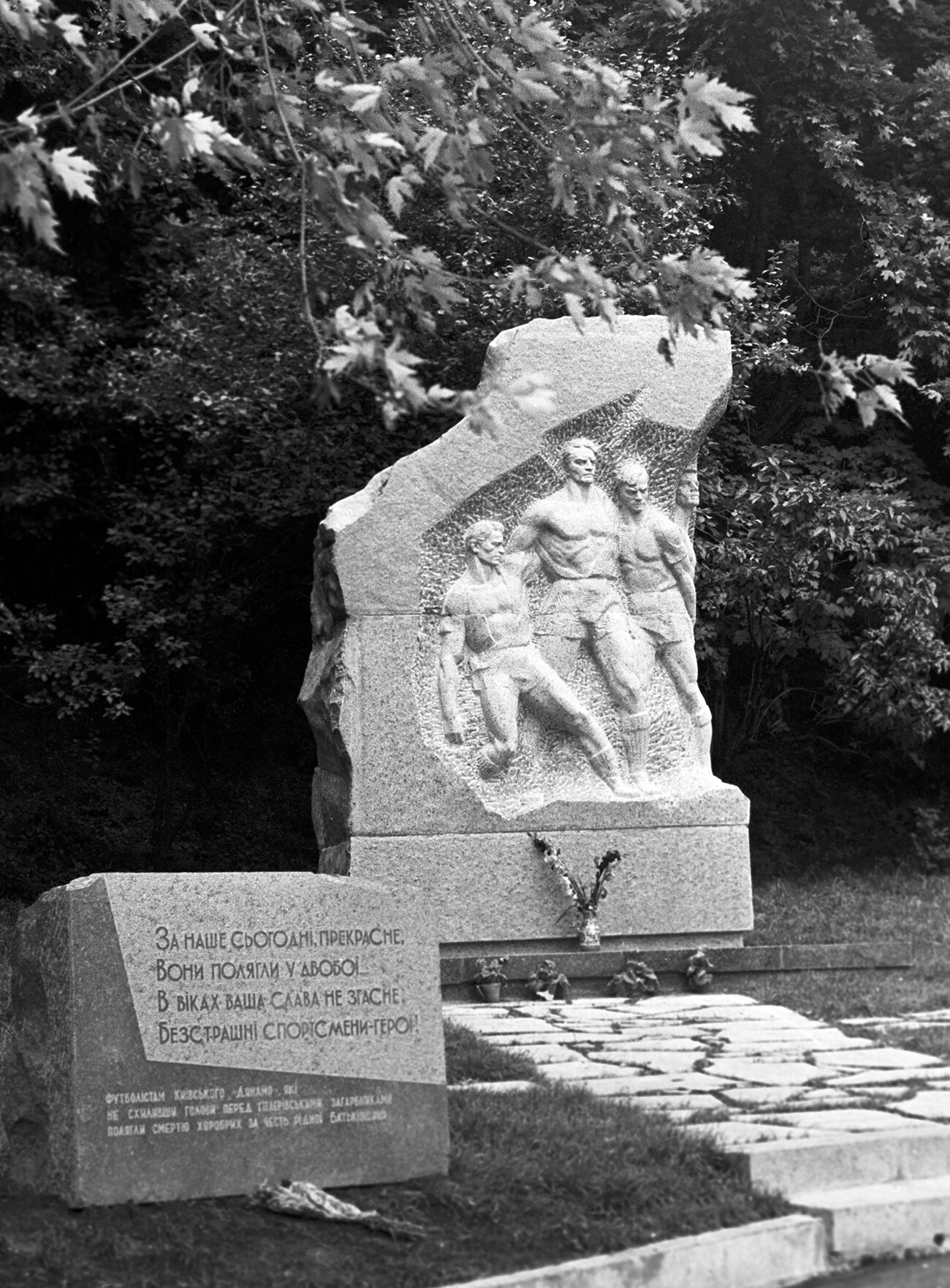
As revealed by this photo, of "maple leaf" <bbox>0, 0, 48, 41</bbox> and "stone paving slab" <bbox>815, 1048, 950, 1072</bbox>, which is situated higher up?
"maple leaf" <bbox>0, 0, 48, 41</bbox>

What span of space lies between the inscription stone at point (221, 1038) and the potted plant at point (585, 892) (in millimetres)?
4619

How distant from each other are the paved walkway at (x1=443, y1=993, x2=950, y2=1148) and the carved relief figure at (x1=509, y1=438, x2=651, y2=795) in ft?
6.49

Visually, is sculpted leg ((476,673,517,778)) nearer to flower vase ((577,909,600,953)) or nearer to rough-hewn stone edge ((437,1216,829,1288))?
flower vase ((577,909,600,953))

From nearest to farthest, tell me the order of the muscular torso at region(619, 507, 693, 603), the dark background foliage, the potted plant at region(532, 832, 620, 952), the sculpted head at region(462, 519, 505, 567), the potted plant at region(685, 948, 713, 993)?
1. the potted plant at region(685, 948, 713, 993)
2. the potted plant at region(532, 832, 620, 952)
3. the sculpted head at region(462, 519, 505, 567)
4. the muscular torso at region(619, 507, 693, 603)
5. the dark background foliage

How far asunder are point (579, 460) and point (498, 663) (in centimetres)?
124

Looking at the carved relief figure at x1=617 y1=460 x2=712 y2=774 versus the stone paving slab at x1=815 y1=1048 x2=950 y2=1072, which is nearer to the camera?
the stone paving slab at x1=815 y1=1048 x2=950 y2=1072

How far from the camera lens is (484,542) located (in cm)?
995

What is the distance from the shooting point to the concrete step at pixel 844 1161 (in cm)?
471

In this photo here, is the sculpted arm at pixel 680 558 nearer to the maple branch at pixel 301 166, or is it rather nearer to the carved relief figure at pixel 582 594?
the carved relief figure at pixel 582 594

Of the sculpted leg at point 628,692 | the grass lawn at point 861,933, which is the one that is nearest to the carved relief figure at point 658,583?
the sculpted leg at point 628,692

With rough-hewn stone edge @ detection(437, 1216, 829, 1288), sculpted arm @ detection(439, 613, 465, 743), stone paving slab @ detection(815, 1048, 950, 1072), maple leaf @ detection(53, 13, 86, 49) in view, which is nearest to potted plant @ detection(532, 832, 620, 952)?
sculpted arm @ detection(439, 613, 465, 743)

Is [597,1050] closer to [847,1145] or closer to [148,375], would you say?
[847,1145]

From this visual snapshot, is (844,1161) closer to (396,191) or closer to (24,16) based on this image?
(396,191)

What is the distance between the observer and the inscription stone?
4.57 metres
